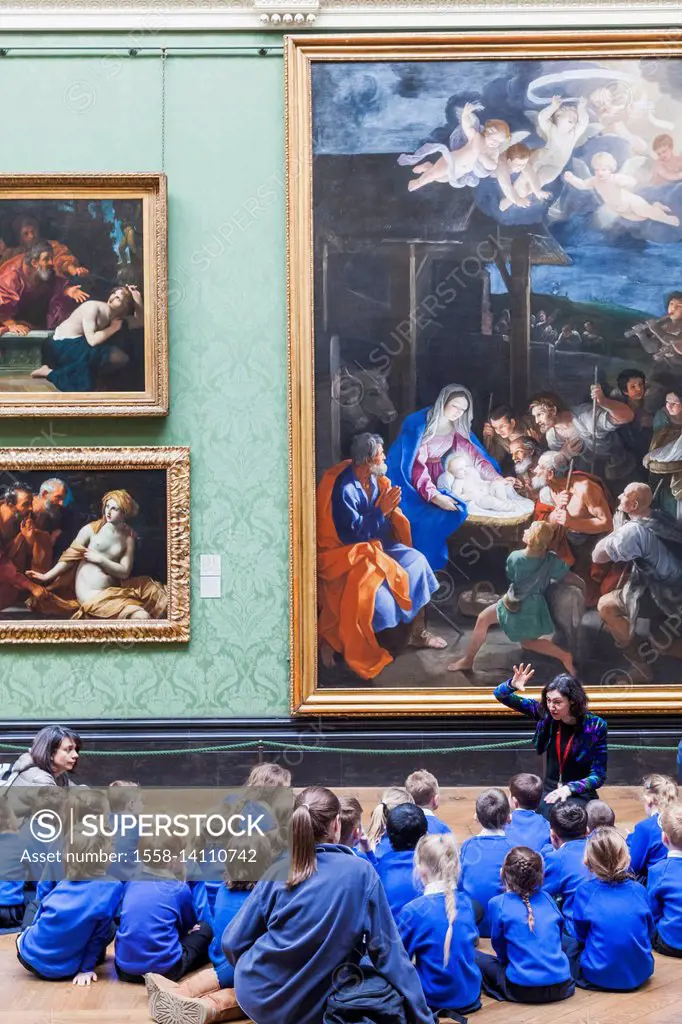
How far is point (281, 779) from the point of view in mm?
6340

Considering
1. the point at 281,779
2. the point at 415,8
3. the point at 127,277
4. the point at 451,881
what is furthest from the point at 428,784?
the point at 415,8

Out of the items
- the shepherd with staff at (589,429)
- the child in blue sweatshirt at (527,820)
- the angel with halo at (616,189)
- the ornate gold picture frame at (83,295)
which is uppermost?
the angel with halo at (616,189)

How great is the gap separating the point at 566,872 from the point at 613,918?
20.3 inches

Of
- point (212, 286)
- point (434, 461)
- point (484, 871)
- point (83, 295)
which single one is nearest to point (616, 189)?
point (434, 461)

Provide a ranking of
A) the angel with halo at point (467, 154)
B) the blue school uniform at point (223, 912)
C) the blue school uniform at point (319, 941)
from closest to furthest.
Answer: the blue school uniform at point (319, 941)
the blue school uniform at point (223, 912)
the angel with halo at point (467, 154)

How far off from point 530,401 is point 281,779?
5652mm

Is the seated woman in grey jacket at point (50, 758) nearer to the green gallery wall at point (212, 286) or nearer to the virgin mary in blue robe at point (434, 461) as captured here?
the green gallery wall at point (212, 286)

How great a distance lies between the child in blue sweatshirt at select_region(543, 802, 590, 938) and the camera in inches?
235

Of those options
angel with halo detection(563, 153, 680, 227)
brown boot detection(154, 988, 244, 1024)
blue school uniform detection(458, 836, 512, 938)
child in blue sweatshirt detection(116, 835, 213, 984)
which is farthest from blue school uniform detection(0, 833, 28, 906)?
angel with halo detection(563, 153, 680, 227)

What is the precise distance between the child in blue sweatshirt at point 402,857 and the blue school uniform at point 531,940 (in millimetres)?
473

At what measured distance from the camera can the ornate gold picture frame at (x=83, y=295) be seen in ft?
34.7

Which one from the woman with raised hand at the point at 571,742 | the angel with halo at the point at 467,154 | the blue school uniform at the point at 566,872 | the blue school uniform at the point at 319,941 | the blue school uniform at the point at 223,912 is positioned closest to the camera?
the blue school uniform at the point at 319,941

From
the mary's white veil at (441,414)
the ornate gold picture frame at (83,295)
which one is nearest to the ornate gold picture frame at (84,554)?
the ornate gold picture frame at (83,295)

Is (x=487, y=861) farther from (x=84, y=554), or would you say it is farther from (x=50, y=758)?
(x=84, y=554)
